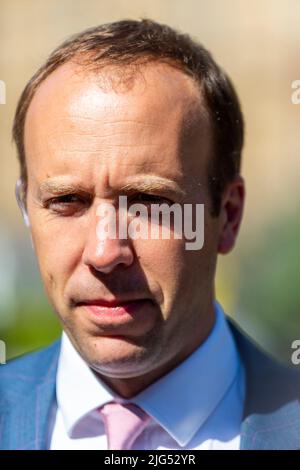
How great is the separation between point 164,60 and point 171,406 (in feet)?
2.34

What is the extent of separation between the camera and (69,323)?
1.37 metres

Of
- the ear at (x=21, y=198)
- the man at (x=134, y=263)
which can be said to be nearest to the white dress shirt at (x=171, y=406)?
the man at (x=134, y=263)

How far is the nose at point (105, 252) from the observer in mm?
1275

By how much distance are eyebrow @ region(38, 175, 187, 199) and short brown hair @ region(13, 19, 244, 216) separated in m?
0.15

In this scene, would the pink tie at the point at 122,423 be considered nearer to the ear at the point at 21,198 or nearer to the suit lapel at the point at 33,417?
the suit lapel at the point at 33,417

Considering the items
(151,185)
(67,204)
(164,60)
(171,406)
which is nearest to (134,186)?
(151,185)

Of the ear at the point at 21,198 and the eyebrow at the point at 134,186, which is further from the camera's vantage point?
the ear at the point at 21,198

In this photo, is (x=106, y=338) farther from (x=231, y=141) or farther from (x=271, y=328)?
(x=271, y=328)

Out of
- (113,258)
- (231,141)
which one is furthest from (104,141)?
(231,141)

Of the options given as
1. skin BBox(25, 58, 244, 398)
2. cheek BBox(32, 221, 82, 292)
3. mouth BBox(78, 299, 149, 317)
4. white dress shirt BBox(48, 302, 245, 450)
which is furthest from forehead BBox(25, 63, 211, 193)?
white dress shirt BBox(48, 302, 245, 450)

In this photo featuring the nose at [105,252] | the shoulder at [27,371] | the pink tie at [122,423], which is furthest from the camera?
the shoulder at [27,371]

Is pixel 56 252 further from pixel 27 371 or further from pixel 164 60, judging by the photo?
pixel 164 60

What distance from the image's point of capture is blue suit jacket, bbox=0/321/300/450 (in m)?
1.41

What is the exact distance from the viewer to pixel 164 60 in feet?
4.63
